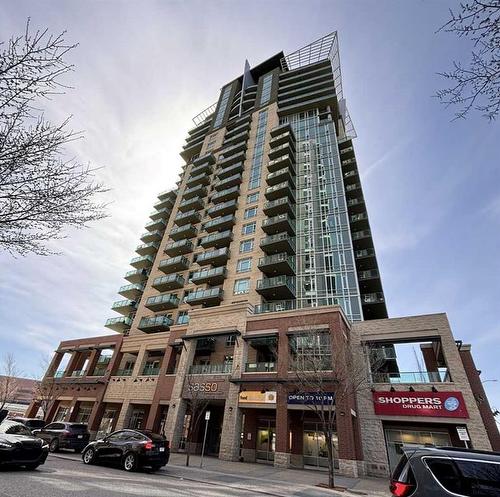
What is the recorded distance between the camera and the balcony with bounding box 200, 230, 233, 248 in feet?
129

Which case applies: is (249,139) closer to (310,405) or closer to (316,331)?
(316,331)

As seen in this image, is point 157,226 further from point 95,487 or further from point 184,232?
point 95,487

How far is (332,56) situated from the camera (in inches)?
2447

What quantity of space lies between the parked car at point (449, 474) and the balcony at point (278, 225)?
32.0 metres

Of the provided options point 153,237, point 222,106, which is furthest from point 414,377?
point 222,106

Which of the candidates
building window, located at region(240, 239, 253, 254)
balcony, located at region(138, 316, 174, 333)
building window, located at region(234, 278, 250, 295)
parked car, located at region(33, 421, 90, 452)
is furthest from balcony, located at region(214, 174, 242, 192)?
parked car, located at region(33, 421, 90, 452)

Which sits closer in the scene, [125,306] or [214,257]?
[214,257]

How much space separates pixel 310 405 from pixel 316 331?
4707 mm

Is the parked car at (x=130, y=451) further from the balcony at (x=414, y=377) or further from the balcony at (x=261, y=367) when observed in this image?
the balcony at (x=414, y=377)

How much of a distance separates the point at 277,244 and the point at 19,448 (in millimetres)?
28297

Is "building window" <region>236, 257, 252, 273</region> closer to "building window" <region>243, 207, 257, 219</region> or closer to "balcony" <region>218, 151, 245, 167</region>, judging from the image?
"building window" <region>243, 207, 257, 219</region>

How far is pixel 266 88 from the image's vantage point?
202 ft

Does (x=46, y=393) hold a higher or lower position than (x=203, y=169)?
lower

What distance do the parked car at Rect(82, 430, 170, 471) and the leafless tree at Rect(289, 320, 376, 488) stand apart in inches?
310
